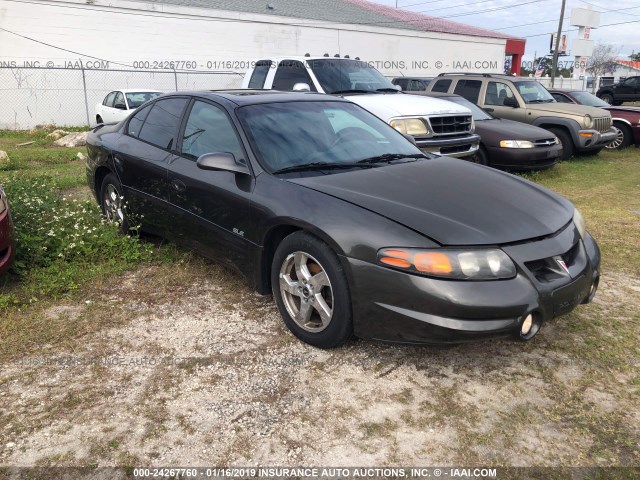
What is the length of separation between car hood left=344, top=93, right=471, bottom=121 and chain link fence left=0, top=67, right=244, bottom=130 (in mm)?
14481

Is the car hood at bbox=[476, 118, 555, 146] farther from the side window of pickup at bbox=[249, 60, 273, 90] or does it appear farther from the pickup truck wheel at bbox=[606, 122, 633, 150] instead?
the pickup truck wheel at bbox=[606, 122, 633, 150]

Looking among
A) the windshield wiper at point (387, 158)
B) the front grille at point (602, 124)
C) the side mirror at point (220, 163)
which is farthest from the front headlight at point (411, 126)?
the front grille at point (602, 124)

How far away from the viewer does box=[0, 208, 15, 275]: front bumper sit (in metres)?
3.97

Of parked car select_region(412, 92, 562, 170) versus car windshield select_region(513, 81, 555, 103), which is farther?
car windshield select_region(513, 81, 555, 103)

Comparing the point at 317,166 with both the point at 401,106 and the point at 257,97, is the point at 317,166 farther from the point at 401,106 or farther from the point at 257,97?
the point at 401,106

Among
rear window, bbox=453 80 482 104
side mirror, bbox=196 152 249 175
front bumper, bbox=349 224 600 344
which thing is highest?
side mirror, bbox=196 152 249 175

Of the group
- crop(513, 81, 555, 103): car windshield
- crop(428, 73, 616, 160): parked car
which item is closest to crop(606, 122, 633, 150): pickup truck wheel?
crop(428, 73, 616, 160): parked car

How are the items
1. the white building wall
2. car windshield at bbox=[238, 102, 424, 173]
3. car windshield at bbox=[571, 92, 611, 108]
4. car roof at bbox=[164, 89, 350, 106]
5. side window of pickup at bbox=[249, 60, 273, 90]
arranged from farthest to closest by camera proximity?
the white building wall
car windshield at bbox=[571, 92, 611, 108]
side window of pickup at bbox=[249, 60, 273, 90]
car roof at bbox=[164, 89, 350, 106]
car windshield at bbox=[238, 102, 424, 173]

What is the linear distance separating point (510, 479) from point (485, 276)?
0.96 meters

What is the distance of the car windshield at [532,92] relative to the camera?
1139cm

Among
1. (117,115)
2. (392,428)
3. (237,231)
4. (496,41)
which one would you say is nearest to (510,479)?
(392,428)

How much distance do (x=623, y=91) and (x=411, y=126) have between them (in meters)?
24.1

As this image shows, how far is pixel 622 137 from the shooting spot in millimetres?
13211

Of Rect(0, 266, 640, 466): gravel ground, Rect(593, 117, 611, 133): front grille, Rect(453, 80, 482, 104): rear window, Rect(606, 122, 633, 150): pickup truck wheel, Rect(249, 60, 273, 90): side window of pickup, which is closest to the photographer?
Rect(0, 266, 640, 466): gravel ground
